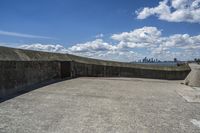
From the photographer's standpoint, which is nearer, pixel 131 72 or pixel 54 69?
pixel 54 69

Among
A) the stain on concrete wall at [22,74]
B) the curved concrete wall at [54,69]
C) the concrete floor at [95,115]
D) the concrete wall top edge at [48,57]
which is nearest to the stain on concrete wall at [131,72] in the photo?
the curved concrete wall at [54,69]

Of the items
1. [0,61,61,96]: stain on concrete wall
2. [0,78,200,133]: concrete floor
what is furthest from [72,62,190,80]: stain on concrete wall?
[0,78,200,133]: concrete floor

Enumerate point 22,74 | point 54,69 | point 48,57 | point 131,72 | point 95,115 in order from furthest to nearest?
point 131,72, point 54,69, point 48,57, point 22,74, point 95,115

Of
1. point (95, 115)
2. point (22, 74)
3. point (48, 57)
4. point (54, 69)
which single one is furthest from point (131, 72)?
point (95, 115)

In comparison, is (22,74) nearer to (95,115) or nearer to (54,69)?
(54,69)

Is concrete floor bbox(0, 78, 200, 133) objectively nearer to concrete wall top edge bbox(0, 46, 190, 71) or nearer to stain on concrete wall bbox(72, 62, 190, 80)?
concrete wall top edge bbox(0, 46, 190, 71)

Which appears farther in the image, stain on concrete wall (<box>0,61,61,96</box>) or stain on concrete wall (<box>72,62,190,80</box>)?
stain on concrete wall (<box>72,62,190,80</box>)

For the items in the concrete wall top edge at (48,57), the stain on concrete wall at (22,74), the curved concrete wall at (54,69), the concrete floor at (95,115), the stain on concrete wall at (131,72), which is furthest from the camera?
the stain on concrete wall at (131,72)

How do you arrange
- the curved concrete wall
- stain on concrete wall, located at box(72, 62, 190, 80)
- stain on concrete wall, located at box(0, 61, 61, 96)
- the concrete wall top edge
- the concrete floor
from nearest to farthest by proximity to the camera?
the concrete floor
stain on concrete wall, located at box(0, 61, 61, 96)
the curved concrete wall
the concrete wall top edge
stain on concrete wall, located at box(72, 62, 190, 80)

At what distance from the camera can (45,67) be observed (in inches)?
394

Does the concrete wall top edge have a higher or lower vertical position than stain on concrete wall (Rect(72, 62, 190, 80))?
higher

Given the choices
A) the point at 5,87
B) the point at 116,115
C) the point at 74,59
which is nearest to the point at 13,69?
the point at 5,87

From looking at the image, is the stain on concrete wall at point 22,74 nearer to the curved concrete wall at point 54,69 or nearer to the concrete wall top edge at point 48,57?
the curved concrete wall at point 54,69

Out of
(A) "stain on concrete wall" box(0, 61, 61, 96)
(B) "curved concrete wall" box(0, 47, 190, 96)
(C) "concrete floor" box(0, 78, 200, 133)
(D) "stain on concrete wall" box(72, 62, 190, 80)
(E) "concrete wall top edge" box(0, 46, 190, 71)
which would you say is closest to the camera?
(C) "concrete floor" box(0, 78, 200, 133)
